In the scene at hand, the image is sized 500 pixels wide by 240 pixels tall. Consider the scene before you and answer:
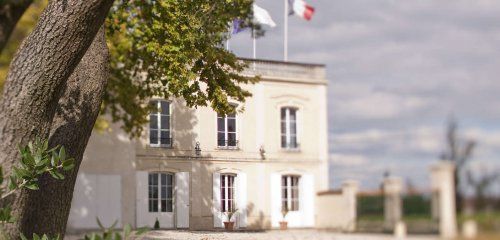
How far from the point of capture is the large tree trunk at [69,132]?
871 cm

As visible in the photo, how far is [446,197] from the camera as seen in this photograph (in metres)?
6.76

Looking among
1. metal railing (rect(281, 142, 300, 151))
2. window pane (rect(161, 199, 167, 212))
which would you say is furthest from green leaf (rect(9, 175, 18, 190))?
metal railing (rect(281, 142, 300, 151))

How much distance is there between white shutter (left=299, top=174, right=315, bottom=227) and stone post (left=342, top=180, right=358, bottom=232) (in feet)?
8.75

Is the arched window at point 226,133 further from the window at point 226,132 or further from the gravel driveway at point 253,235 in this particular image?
the gravel driveway at point 253,235

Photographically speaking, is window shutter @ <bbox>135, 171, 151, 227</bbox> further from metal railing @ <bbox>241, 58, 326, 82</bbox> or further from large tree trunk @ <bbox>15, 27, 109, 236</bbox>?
large tree trunk @ <bbox>15, 27, 109, 236</bbox>

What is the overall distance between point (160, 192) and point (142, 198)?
2.70 feet

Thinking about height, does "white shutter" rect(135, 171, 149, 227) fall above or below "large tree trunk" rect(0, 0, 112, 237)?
below

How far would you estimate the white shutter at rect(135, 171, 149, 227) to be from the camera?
1409cm

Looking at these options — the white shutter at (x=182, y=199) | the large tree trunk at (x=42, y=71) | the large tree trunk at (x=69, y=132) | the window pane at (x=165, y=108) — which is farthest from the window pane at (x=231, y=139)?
the large tree trunk at (x=42, y=71)

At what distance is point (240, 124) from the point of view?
13.1m

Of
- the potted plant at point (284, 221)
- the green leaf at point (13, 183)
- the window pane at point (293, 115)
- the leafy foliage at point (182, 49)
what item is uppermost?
the leafy foliage at point (182, 49)

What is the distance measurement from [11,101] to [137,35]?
5.92m

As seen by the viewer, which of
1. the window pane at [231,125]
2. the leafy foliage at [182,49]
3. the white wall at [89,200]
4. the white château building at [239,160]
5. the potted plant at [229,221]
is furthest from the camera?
the white wall at [89,200]

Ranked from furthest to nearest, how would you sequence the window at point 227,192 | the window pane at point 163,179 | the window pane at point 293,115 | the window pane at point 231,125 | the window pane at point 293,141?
the window pane at point 293,115, the window pane at point 293,141, the window pane at point 163,179, the window pane at point 231,125, the window at point 227,192
